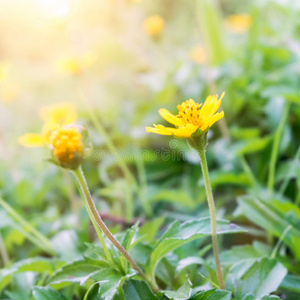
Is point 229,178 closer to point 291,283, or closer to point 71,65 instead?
point 291,283

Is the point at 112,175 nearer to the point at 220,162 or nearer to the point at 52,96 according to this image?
the point at 220,162

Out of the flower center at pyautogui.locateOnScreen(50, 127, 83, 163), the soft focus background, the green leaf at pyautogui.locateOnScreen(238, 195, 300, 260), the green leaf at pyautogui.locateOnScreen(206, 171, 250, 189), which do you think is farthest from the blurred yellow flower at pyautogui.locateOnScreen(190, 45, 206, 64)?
the flower center at pyautogui.locateOnScreen(50, 127, 83, 163)

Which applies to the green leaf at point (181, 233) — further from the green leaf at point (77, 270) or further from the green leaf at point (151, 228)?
the green leaf at point (151, 228)

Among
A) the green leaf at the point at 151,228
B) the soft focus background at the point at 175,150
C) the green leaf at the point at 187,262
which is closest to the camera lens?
the green leaf at the point at 187,262

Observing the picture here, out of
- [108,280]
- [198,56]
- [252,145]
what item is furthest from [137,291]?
[198,56]

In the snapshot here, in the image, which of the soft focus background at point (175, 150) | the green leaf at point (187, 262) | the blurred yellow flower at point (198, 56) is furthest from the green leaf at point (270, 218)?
the blurred yellow flower at point (198, 56)

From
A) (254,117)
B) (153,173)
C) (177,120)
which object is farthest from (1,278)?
(254,117)

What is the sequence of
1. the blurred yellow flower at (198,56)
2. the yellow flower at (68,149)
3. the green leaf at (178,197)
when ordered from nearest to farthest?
the yellow flower at (68,149) → the green leaf at (178,197) → the blurred yellow flower at (198,56)
